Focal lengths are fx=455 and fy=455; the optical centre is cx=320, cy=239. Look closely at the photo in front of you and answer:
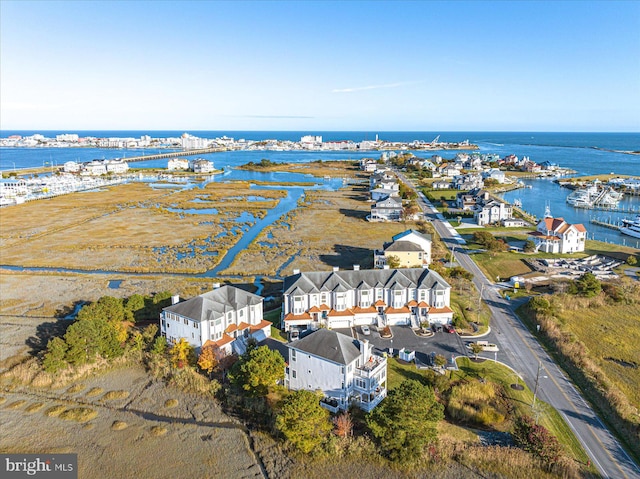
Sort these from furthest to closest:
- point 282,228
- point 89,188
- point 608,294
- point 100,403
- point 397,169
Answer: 1. point 397,169
2. point 89,188
3. point 282,228
4. point 608,294
5. point 100,403

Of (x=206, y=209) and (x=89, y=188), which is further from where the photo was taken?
(x=89, y=188)

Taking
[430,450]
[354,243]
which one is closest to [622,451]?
[430,450]

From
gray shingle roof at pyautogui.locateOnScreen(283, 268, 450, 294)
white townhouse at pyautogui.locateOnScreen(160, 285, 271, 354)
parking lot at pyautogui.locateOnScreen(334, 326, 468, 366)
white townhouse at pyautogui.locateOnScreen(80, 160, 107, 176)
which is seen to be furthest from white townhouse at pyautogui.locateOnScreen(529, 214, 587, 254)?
white townhouse at pyautogui.locateOnScreen(80, 160, 107, 176)

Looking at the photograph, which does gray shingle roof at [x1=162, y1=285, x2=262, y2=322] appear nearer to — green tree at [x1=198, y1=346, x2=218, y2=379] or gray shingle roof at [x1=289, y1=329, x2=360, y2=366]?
green tree at [x1=198, y1=346, x2=218, y2=379]

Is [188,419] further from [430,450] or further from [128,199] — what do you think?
[128,199]

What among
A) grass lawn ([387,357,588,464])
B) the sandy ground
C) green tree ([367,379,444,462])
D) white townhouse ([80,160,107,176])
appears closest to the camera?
green tree ([367,379,444,462])

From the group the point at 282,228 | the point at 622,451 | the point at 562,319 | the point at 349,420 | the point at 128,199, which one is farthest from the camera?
the point at 128,199

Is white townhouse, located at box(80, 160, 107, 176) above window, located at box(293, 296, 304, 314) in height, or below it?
below

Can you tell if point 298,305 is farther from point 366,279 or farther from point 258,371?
point 258,371
